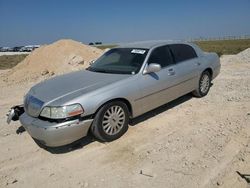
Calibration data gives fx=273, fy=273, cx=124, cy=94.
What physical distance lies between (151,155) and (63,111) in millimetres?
1479

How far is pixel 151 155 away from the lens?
13.5 feet

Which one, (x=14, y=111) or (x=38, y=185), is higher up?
(x=14, y=111)

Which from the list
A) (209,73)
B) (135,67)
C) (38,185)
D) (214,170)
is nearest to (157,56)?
(135,67)

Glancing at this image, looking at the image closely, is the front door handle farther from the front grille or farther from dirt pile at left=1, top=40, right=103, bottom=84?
dirt pile at left=1, top=40, right=103, bottom=84

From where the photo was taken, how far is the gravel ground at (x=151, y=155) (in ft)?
11.6

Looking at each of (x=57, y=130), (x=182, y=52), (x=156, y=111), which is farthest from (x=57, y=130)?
(x=182, y=52)

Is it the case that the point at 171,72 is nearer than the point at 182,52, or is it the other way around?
the point at 171,72

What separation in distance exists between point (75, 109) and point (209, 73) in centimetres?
422

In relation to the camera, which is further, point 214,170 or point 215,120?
point 215,120

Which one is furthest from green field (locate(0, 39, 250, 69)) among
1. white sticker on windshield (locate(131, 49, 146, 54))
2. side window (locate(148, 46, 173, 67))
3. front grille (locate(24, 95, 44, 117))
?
front grille (locate(24, 95, 44, 117))

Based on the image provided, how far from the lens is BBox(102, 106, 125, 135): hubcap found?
4512 millimetres

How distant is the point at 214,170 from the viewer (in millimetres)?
3578

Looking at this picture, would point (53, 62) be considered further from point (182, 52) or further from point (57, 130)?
point (57, 130)

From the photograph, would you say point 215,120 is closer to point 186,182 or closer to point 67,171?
point 186,182
